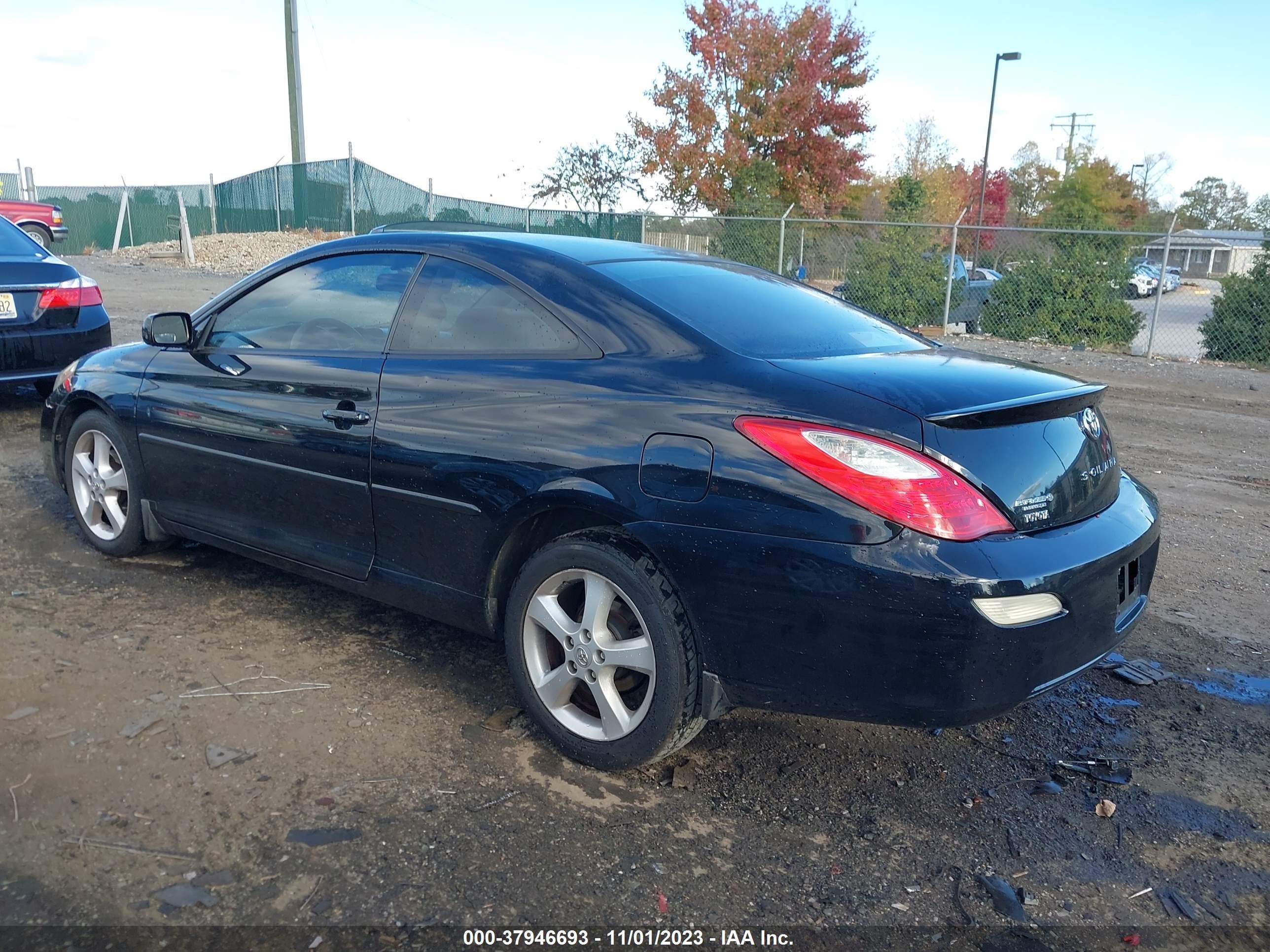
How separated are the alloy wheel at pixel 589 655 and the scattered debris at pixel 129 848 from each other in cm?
106

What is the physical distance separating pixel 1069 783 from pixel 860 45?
28693 mm

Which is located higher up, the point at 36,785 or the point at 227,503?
the point at 227,503

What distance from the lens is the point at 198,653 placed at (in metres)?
3.73

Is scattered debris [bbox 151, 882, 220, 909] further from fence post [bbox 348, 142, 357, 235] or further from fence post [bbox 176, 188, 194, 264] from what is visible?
fence post [bbox 176, 188, 194, 264]

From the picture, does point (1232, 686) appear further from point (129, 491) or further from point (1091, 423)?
point (129, 491)

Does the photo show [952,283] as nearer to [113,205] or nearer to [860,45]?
[860,45]

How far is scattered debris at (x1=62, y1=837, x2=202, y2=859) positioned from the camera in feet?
8.38

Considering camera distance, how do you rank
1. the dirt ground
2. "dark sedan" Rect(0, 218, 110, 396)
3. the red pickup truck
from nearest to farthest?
the dirt ground
"dark sedan" Rect(0, 218, 110, 396)
the red pickup truck

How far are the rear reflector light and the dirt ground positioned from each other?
2.11 ft

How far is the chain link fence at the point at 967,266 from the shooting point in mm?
14453

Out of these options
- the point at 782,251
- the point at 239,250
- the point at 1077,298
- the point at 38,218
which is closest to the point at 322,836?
the point at 1077,298

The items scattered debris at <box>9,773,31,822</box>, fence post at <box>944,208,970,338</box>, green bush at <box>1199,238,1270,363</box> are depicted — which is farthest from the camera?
fence post at <box>944,208,970,338</box>

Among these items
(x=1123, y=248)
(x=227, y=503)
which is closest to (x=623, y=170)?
(x=1123, y=248)

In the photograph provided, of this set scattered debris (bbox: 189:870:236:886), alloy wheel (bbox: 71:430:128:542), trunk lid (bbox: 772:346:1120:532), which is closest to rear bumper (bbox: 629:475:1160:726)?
trunk lid (bbox: 772:346:1120:532)
